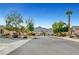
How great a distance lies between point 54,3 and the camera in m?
17.3

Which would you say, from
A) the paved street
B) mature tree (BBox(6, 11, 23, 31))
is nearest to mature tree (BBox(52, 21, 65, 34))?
the paved street

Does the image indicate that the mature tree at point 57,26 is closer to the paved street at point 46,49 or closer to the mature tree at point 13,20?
the paved street at point 46,49

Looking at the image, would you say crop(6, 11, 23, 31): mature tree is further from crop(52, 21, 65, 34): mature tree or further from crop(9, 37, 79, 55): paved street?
crop(52, 21, 65, 34): mature tree

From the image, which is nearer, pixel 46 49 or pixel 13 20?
pixel 46 49

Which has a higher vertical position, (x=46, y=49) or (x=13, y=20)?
(x=13, y=20)

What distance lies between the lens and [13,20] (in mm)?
21125

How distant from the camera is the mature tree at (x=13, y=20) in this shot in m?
19.6

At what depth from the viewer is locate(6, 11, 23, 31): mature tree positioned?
64.4 feet

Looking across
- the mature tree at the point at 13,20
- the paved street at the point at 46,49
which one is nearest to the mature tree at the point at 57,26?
the paved street at the point at 46,49

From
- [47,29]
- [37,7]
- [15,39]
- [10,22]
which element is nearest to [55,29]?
[47,29]
